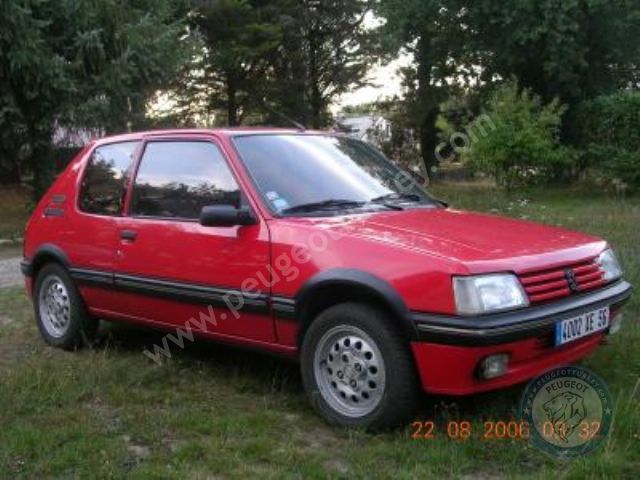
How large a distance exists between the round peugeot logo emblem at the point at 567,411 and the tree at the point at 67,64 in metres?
11.7

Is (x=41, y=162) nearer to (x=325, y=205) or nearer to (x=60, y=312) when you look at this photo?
(x=60, y=312)

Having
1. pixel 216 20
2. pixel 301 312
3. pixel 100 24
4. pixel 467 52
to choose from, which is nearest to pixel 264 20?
pixel 216 20

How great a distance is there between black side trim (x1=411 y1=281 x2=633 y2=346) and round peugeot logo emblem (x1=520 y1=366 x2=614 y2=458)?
45 cm

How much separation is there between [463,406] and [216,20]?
23542 mm

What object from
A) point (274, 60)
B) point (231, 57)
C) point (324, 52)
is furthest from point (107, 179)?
point (324, 52)

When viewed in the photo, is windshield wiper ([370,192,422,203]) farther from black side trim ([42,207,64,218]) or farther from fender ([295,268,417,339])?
black side trim ([42,207,64,218])

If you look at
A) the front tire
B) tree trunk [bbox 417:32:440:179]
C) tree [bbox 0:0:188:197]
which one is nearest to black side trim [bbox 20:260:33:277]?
the front tire

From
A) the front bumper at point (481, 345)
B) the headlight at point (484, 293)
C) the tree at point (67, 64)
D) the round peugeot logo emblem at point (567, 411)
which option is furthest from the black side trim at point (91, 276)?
the tree at point (67, 64)

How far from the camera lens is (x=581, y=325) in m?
4.26

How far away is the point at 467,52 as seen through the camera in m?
23.1

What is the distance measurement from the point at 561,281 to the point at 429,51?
21.9 meters

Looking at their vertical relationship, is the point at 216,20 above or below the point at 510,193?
above

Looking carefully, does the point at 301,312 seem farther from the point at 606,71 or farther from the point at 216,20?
the point at 216,20

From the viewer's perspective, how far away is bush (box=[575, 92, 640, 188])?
17.8 metres
